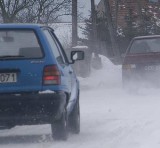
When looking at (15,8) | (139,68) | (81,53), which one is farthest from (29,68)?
(15,8)

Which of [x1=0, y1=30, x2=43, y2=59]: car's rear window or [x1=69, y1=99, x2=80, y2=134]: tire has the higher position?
[x1=0, y1=30, x2=43, y2=59]: car's rear window

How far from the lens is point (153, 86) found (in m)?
18.0

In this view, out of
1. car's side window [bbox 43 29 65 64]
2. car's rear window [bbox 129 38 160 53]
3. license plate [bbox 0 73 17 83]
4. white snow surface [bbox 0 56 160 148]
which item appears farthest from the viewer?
car's rear window [bbox 129 38 160 53]

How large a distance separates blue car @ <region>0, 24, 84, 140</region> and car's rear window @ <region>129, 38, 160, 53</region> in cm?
1000

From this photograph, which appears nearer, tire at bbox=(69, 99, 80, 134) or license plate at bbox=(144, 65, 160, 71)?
tire at bbox=(69, 99, 80, 134)

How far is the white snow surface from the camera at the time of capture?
9133 mm

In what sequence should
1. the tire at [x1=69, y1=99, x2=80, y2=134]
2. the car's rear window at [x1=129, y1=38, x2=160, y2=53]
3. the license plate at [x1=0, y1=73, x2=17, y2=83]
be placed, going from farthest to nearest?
the car's rear window at [x1=129, y1=38, x2=160, y2=53], the tire at [x1=69, y1=99, x2=80, y2=134], the license plate at [x1=0, y1=73, x2=17, y2=83]

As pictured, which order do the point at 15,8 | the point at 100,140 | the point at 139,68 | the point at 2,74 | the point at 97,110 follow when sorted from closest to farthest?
the point at 2,74, the point at 100,140, the point at 97,110, the point at 139,68, the point at 15,8

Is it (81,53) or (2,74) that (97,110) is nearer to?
(81,53)

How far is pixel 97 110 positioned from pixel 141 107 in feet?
2.86

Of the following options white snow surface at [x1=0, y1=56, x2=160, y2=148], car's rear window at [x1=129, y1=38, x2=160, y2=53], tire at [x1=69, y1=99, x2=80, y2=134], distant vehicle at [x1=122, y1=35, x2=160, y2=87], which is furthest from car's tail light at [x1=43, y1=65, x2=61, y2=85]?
car's rear window at [x1=129, y1=38, x2=160, y2=53]

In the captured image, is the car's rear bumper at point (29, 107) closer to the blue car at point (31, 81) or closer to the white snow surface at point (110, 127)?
the blue car at point (31, 81)

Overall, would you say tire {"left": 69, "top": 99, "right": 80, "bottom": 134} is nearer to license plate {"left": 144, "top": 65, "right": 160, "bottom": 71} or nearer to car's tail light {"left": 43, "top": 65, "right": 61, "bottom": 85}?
car's tail light {"left": 43, "top": 65, "right": 61, "bottom": 85}

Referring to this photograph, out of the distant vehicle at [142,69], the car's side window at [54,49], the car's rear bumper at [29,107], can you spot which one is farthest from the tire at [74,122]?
the distant vehicle at [142,69]
